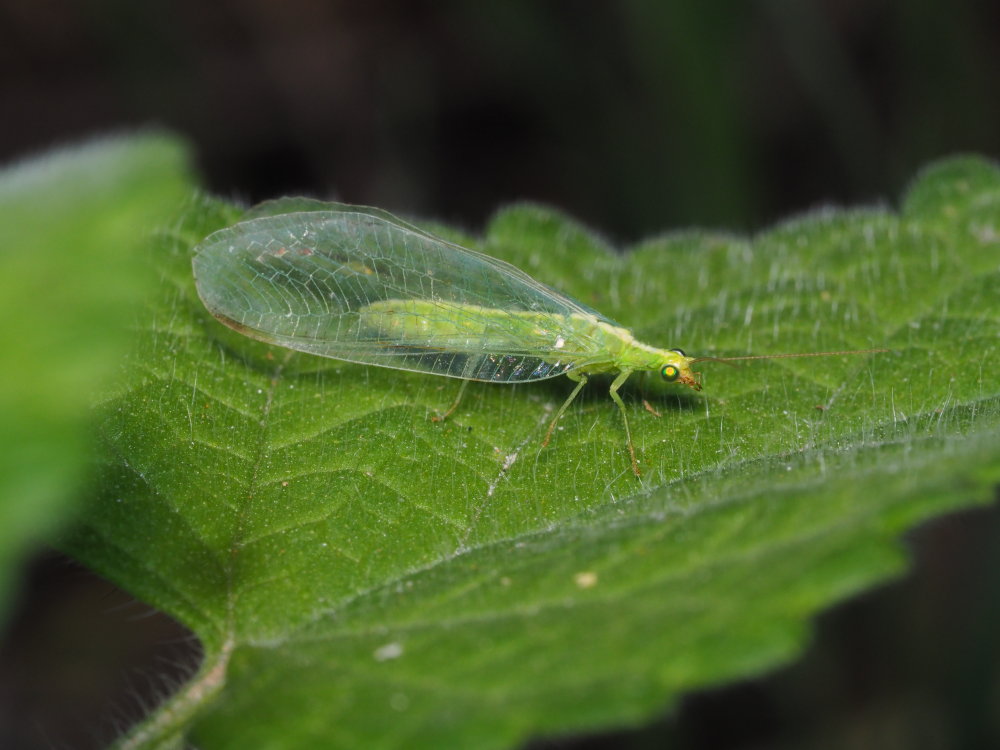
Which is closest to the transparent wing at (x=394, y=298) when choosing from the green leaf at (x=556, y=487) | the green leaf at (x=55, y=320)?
the green leaf at (x=556, y=487)

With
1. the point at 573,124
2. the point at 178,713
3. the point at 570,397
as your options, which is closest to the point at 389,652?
the point at 178,713

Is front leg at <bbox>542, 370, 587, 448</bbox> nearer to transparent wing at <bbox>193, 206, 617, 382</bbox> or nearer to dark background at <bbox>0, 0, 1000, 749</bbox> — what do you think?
transparent wing at <bbox>193, 206, 617, 382</bbox>

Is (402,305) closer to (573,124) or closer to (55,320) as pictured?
(55,320)

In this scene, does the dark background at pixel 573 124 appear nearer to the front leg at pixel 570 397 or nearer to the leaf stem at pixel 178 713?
the front leg at pixel 570 397

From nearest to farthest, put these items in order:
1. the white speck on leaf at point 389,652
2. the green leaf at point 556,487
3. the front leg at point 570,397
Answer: the green leaf at point 556,487 → the white speck on leaf at point 389,652 → the front leg at point 570,397

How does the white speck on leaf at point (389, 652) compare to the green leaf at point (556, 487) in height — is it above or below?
below

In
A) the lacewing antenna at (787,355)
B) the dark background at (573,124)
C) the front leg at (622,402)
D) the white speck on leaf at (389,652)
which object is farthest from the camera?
the dark background at (573,124)
